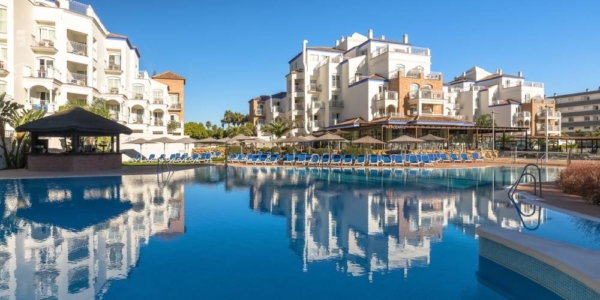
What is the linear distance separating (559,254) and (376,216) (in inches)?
188

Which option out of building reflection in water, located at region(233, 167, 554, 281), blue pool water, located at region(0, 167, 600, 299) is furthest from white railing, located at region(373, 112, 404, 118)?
blue pool water, located at region(0, 167, 600, 299)

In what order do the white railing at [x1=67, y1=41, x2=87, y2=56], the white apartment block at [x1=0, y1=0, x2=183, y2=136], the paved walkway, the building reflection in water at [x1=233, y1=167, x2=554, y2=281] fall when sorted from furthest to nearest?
the white railing at [x1=67, y1=41, x2=87, y2=56]
the white apartment block at [x1=0, y1=0, x2=183, y2=136]
the paved walkway
the building reflection in water at [x1=233, y1=167, x2=554, y2=281]

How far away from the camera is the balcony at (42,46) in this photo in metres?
26.5

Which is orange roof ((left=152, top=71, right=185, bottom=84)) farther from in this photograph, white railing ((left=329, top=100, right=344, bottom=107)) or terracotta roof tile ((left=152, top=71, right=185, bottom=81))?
white railing ((left=329, top=100, right=344, bottom=107))

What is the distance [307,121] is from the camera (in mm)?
43781

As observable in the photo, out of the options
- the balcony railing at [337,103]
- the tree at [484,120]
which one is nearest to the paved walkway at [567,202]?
the balcony railing at [337,103]

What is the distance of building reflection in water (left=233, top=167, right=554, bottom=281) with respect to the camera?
6.34 meters

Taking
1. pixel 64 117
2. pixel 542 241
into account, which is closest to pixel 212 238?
pixel 542 241

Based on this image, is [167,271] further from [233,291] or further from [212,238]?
[212,238]

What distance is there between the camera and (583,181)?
11.3 m

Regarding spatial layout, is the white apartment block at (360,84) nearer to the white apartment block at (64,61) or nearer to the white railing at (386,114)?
the white railing at (386,114)

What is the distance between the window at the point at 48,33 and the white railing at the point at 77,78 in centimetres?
280

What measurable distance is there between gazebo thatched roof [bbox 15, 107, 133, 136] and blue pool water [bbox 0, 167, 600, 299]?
24.0 feet

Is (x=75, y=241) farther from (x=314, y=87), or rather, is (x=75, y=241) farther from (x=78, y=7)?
(x=314, y=87)
